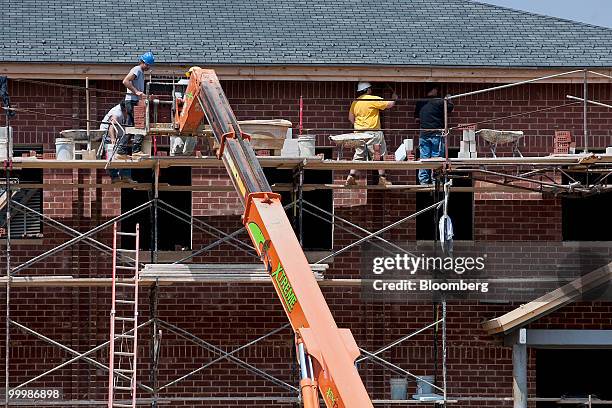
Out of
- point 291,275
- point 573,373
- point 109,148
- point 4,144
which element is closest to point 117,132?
point 109,148

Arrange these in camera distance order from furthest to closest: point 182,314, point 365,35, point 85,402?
point 365,35
point 182,314
point 85,402

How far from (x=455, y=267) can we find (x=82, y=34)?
6.88 metres

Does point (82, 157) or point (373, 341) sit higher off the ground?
point (82, 157)

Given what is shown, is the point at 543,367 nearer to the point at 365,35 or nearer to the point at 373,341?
the point at 373,341

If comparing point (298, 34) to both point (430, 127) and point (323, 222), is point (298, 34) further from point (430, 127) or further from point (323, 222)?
point (323, 222)

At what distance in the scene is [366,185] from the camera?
28.3 m

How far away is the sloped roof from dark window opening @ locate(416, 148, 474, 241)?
1.83 meters

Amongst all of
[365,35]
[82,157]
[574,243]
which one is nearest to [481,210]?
[574,243]

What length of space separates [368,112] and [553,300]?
12.9 feet

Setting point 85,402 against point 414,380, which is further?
point 414,380

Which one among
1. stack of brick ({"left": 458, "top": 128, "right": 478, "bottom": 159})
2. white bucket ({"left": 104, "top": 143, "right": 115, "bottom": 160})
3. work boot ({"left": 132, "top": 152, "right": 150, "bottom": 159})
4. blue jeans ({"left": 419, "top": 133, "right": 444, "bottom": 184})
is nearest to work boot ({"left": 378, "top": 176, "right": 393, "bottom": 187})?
blue jeans ({"left": 419, "top": 133, "right": 444, "bottom": 184})

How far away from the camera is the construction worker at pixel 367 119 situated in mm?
27328

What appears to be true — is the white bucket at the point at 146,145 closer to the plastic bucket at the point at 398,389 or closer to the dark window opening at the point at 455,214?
the dark window opening at the point at 455,214

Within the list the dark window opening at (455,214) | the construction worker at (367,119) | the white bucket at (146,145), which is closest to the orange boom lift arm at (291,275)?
the white bucket at (146,145)
